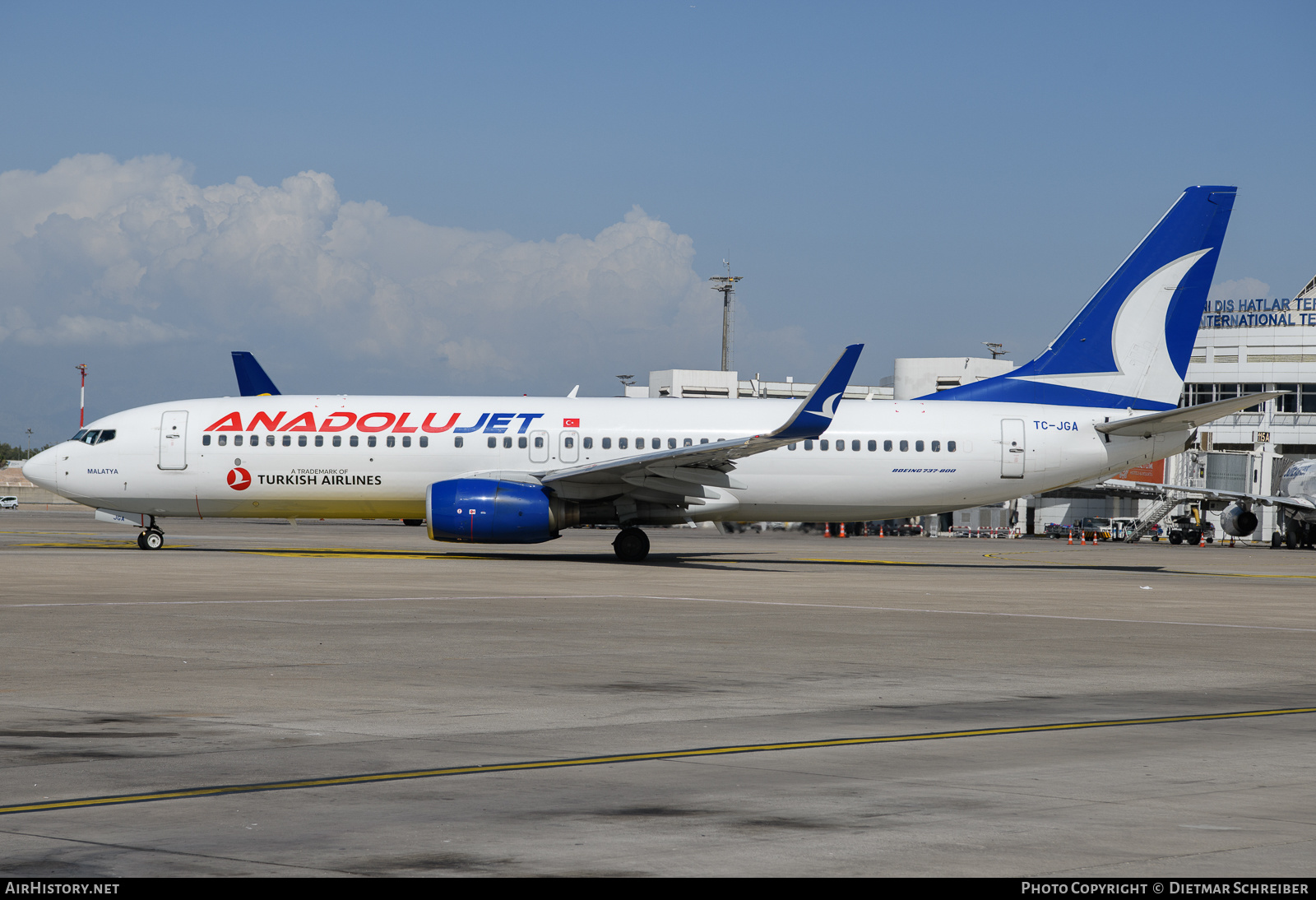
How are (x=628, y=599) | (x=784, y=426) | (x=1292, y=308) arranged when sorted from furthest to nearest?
(x=1292, y=308) < (x=784, y=426) < (x=628, y=599)

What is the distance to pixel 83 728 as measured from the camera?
938 centimetres

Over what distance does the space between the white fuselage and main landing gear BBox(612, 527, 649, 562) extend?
180 centimetres

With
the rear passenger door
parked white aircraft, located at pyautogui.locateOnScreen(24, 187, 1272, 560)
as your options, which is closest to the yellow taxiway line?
parked white aircraft, located at pyautogui.locateOnScreen(24, 187, 1272, 560)

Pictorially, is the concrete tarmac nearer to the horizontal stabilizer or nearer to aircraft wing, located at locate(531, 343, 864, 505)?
aircraft wing, located at locate(531, 343, 864, 505)

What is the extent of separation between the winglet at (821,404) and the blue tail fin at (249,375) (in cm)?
3157

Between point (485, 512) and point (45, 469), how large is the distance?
12037 mm

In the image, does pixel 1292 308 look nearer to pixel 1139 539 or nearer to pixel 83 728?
pixel 1139 539

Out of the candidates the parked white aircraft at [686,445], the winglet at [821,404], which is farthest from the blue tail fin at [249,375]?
the winglet at [821,404]

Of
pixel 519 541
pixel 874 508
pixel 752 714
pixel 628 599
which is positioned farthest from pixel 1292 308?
pixel 752 714

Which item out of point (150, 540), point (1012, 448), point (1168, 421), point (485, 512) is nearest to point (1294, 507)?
point (1168, 421)

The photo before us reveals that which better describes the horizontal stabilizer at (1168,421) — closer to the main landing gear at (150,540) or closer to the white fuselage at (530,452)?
the white fuselage at (530,452)

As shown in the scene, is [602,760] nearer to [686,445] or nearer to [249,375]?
[686,445]

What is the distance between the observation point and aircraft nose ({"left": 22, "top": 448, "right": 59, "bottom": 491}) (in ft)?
109

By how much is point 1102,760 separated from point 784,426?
20.8 meters
